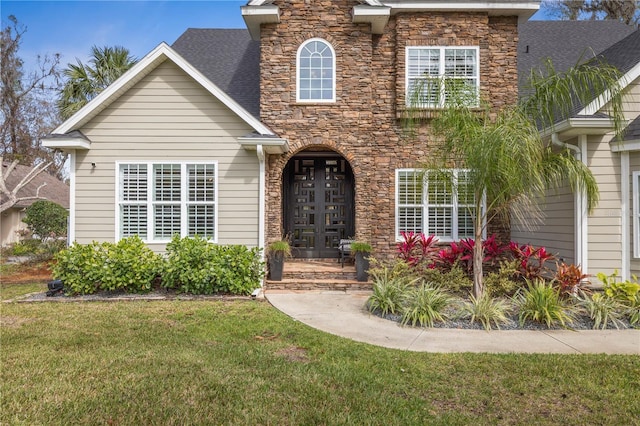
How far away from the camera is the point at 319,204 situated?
1065 centimetres

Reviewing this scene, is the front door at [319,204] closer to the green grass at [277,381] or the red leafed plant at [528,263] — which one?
the red leafed plant at [528,263]

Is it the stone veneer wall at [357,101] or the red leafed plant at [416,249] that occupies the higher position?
the stone veneer wall at [357,101]

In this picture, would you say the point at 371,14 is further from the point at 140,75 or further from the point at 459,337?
the point at 459,337

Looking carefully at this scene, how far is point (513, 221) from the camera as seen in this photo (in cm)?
969

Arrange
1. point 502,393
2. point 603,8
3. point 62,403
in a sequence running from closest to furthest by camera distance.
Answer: point 62,403, point 502,393, point 603,8

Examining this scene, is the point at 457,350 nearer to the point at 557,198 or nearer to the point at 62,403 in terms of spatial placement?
the point at 62,403

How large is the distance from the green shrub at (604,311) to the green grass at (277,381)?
144cm

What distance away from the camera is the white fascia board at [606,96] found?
7188 mm

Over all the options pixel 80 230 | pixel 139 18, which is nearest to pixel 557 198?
pixel 80 230

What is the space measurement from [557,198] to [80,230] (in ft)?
33.2

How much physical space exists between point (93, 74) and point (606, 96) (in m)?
16.6

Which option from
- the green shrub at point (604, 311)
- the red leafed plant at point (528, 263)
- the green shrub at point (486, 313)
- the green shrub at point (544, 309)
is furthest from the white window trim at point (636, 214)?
the green shrub at point (486, 313)

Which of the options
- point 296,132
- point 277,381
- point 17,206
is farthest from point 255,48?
point 17,206

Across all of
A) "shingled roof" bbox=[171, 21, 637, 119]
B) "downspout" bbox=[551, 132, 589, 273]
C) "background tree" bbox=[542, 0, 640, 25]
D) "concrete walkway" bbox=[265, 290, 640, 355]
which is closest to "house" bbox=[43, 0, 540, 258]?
"shingled roof" bbox=[171, 21, 637, 119]
